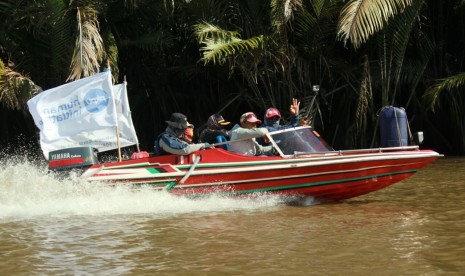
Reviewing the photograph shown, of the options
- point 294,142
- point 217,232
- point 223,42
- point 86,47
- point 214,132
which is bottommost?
point 217,232

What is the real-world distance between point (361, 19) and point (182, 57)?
671 cm

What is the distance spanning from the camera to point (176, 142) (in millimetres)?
10203

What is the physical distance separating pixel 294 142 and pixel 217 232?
2688 millimetres

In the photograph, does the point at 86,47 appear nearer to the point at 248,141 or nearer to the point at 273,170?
the point at 248,141

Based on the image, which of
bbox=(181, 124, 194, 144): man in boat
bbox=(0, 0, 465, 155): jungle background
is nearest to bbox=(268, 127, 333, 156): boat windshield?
bbox=(181, 124, 194, 144): man in boat

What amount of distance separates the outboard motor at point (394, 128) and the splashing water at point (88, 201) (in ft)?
6.88

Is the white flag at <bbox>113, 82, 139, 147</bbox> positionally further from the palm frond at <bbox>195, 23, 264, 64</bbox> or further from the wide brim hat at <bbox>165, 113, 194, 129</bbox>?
the palm frond at <bbox>195, 23, 264, 64</bbox>

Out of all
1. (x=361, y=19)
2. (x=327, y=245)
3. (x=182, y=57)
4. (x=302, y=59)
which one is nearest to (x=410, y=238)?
(x=327, y=245)

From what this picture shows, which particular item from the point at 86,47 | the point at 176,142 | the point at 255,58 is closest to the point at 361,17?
the point at 255,58

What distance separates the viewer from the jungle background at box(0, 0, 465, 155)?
15367 millimetres

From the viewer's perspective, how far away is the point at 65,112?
1049cm

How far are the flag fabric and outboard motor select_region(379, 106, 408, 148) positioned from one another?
160 inches

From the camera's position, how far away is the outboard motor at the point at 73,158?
33.4ft

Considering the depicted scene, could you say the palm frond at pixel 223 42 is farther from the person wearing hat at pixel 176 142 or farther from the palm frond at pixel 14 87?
the person wearing hat at pixel 176 142
